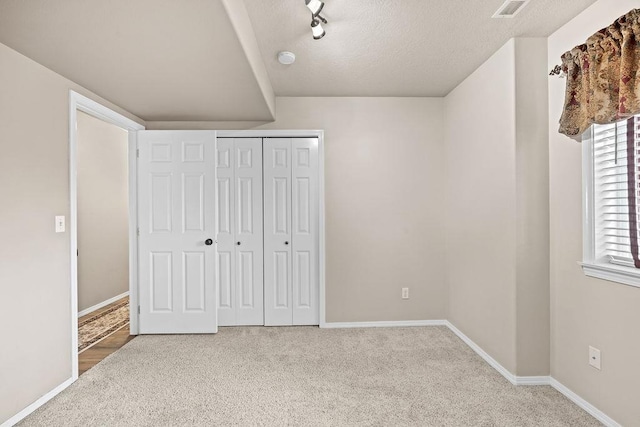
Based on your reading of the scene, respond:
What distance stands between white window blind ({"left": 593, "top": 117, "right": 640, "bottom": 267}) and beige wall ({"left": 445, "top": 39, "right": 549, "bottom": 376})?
15.5 inches

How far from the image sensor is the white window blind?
194 centimetres

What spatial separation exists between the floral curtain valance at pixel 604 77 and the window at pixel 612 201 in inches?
6.7

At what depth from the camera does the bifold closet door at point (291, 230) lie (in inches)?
148

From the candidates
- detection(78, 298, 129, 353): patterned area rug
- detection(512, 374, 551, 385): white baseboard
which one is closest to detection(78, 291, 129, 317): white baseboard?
detection(78, 298, 129, 353): patterned area rug

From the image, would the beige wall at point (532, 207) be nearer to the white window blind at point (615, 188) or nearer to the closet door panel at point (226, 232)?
the white window blind at point (615, 188)

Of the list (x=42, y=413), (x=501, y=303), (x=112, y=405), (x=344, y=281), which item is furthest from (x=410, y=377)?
(x=42, y=413)

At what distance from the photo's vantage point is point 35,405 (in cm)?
223

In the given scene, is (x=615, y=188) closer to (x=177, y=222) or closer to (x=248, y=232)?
(x=248, y=232)

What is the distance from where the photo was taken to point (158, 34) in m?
1.87

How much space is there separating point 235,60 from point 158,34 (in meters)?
0.49

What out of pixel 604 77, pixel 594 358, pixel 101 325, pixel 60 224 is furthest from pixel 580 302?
pixel 101 325

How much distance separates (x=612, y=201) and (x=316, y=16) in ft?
6.80

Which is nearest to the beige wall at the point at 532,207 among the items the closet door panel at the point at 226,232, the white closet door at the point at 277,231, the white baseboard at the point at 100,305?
the white closet door at the point at 277,231

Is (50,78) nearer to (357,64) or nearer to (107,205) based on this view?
(357,64)
